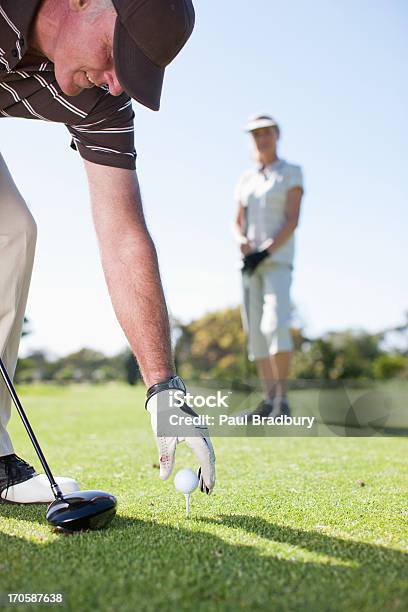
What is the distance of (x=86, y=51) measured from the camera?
2117mm

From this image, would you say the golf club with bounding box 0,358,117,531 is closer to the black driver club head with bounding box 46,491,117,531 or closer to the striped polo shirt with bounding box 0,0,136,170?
the black driver club head with bounding box 46,491,117,531

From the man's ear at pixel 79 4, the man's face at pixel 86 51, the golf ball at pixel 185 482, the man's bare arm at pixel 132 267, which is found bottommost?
the golf ball at pixel 185 482

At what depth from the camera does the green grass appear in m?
1.40

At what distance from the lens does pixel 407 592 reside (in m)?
1.44

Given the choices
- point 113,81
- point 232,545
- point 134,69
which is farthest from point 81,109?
Result: point 232,545

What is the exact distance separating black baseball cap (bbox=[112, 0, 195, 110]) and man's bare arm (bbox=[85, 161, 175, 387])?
50 cm

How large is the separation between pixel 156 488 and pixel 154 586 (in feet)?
4.29

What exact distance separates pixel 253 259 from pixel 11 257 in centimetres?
363

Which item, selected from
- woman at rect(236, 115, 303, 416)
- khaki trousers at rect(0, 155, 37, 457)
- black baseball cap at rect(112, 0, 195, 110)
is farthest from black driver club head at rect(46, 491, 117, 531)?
woman at rect(236, 115, 303, 416)

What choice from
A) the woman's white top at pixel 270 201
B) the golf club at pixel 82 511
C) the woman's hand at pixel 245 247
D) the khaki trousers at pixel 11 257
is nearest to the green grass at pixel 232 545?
the golf club at pixel 82 511

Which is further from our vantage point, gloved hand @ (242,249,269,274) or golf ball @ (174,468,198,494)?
gloved hand @ (242,249,269,274)

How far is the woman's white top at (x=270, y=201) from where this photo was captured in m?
6.27

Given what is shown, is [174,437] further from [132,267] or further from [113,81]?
[113,81]

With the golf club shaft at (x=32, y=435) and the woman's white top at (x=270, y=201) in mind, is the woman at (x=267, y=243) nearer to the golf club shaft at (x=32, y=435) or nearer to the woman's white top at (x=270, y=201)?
the woman's white top at (x=270, y=201)
